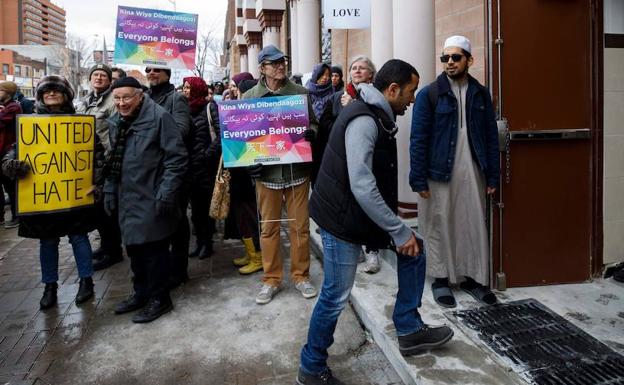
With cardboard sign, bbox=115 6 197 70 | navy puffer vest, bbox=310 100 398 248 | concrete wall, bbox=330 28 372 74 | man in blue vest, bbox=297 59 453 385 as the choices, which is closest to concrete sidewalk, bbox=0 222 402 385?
man in blue vest, bbox=297 59 453 385

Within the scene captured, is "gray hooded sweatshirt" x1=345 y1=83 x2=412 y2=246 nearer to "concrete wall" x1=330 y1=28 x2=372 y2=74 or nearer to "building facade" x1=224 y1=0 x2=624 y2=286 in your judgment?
"building facade" x1=224 y1=0 x2=624 y2=286

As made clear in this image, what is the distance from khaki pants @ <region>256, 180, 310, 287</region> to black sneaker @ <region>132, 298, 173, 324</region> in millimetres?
856

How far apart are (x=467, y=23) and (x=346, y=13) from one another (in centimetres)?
130

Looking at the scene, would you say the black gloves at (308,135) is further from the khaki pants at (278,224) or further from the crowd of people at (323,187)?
the khaki pants at (278,224)

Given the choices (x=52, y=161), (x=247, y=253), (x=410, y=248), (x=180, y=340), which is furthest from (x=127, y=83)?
(x=410, y=248)

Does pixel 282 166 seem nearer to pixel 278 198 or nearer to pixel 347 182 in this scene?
pixel 278 198

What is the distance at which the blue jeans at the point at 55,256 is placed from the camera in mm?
4250

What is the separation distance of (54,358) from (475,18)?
14.0 ft

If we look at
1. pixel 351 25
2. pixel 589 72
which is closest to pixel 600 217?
pixel 589 72

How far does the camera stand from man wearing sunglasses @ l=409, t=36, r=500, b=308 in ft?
11.8

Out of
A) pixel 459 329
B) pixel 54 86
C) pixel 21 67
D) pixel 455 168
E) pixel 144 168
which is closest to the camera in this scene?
pixel 459 329

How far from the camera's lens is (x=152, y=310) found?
13.1 feet

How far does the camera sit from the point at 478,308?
3.68 meters

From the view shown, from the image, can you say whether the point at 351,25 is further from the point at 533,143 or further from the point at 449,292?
the point at 449,292
